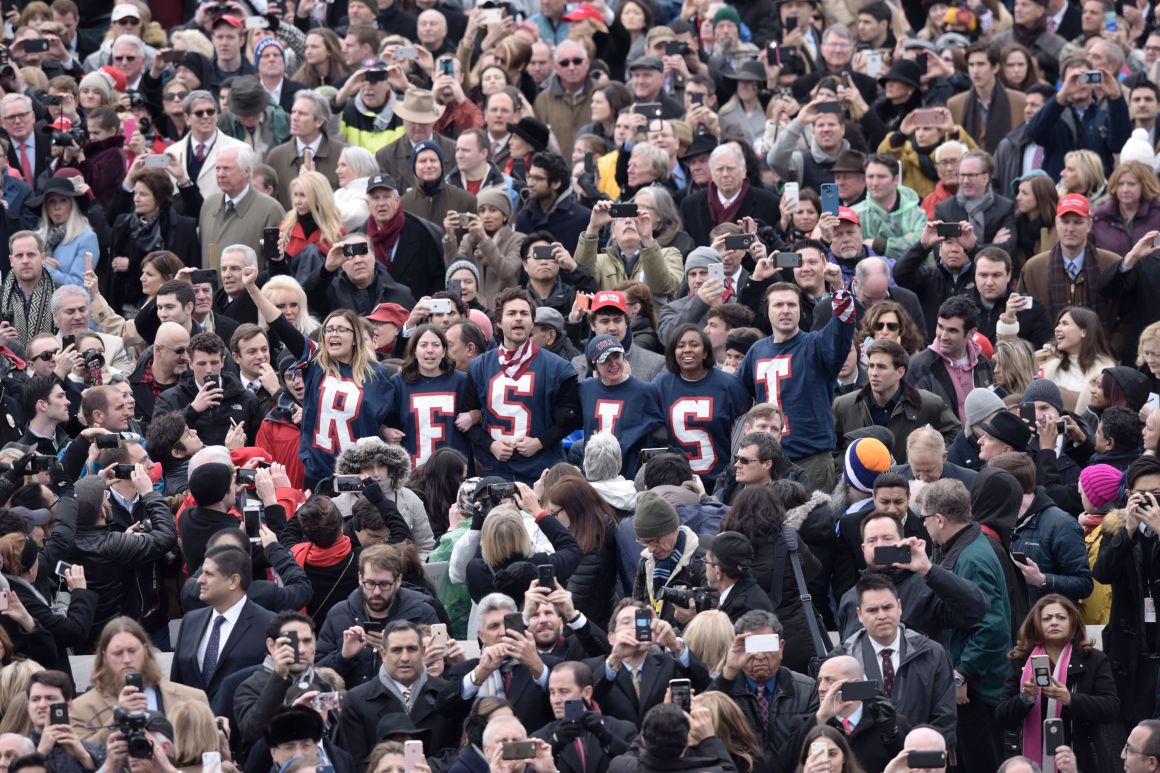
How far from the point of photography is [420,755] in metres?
10.1

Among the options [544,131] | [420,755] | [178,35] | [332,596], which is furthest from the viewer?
[178,35]

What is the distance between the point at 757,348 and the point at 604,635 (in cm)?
292

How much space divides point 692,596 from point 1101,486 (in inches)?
109

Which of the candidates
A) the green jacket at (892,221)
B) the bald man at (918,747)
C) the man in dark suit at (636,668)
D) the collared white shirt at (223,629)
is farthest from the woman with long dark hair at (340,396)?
the bald man at (918,747)

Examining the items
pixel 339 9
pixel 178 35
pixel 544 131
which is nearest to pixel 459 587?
pixel 544 131

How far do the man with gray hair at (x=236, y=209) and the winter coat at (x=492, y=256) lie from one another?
4.06 ft

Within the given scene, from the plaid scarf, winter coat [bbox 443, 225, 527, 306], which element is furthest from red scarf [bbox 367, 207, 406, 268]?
the plaid scarf

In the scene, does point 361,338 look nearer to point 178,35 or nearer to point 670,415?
point 670,415

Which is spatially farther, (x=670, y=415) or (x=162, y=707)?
(x=670, y=415)

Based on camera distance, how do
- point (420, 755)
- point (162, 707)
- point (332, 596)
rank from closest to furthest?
point (420, 755) < point (162, 707) < point (332, 596)

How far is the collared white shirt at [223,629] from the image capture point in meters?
11.3

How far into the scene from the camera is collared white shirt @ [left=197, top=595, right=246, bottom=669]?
1133 centimetres

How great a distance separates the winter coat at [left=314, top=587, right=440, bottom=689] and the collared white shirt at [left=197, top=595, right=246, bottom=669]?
1.33 ft

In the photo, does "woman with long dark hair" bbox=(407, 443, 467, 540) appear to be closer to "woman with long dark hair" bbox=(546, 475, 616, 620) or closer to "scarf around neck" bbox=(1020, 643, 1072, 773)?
"woman with long dark hair" bbox=(546, 475, 616, 620)
